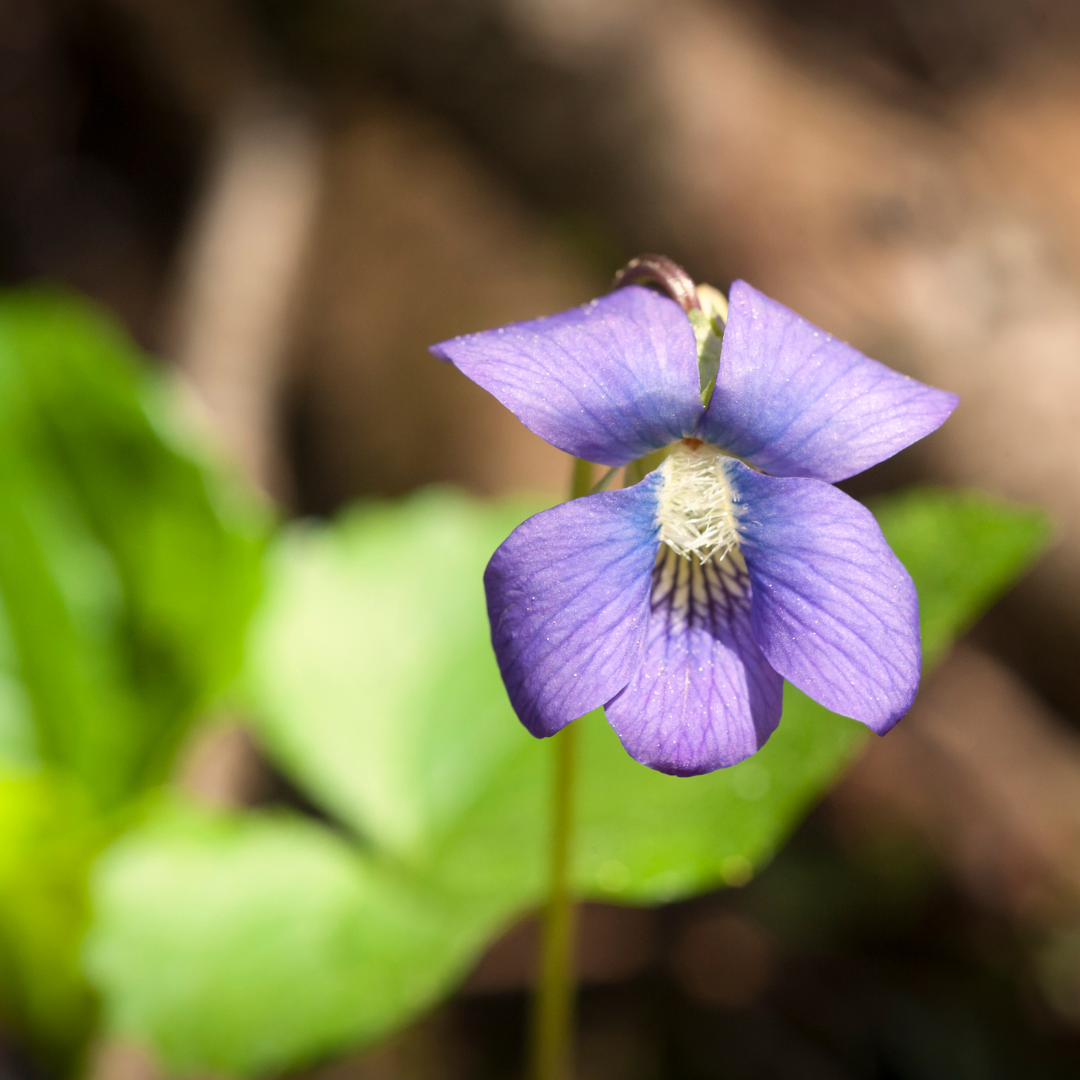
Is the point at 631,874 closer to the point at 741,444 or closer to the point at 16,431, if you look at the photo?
the point at 741,444

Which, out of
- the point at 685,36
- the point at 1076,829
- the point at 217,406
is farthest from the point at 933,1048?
the point at 685,36

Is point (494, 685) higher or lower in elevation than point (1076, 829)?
higher

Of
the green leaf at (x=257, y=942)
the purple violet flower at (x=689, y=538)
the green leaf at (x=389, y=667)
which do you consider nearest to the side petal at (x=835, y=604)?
the purple violet flower at (x=689, y=538)

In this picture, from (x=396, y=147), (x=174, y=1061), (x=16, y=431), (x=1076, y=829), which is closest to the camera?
(x=174, y=1061)

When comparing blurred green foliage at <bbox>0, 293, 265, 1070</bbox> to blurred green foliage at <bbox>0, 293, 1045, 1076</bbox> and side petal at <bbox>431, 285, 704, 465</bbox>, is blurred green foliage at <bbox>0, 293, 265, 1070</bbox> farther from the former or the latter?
side petal at <bbox>431, 285, 704, 465</bbox>

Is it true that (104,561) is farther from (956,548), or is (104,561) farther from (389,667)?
(956,548)
